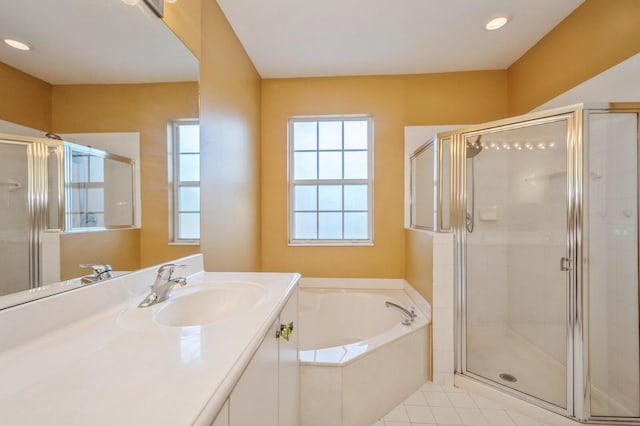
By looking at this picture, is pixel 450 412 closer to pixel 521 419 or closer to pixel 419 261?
pixel 521 419

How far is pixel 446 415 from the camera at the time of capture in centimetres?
158

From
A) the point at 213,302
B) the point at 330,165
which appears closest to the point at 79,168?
the point at 213,302

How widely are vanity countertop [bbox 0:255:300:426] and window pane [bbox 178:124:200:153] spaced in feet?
2.34

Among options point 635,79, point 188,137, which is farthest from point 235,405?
point 635,79

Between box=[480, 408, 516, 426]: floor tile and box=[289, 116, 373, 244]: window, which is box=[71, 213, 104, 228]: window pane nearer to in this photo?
box=[289, 116, 373, 244]: window

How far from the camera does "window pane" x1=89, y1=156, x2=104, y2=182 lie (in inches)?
34.6

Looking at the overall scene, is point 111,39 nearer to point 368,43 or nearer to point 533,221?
point 368,43

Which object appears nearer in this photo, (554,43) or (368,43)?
(554,43)

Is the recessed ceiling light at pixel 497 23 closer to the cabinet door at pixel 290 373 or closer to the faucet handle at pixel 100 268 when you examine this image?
the cabinet door at pixel 290 373

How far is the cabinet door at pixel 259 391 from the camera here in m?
0.60

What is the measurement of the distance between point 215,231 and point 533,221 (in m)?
2.21

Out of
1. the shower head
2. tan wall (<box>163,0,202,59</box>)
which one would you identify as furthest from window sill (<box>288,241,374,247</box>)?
tan wall (<box>163,0,202,59</box>)

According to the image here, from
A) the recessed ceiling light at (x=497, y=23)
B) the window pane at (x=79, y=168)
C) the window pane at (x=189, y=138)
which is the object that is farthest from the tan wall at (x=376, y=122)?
the window pane at (x=79, y=168)

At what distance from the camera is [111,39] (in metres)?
0.96
